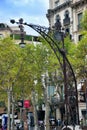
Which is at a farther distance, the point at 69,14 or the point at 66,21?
the point at 66,21

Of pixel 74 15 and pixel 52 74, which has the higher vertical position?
pixel 74 15

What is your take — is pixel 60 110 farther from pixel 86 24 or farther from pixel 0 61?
Answer: pixel 86 24

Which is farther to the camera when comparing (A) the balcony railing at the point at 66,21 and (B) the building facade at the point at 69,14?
(A) the balcony railing at the point at 66,21

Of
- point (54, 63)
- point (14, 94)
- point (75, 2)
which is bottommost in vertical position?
point (14, 94)

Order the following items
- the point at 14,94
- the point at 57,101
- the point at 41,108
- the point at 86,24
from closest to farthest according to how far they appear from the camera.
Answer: the point at 86,24 → the point at 14,94 → the point at 57,101 → the point at 41,108

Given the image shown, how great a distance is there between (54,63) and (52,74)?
8.44ft

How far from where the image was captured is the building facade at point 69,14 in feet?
196

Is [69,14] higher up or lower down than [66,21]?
higher up

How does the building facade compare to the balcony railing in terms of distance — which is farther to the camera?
the balcony railing

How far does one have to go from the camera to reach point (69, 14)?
62.5m

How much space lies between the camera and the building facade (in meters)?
59.8

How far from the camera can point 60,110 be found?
63.2 metres

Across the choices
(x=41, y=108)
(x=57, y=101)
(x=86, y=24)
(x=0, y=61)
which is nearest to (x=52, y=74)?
(x=0, y=61)

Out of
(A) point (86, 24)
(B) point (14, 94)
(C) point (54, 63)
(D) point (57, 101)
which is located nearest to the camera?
(A) point (86, 24)
